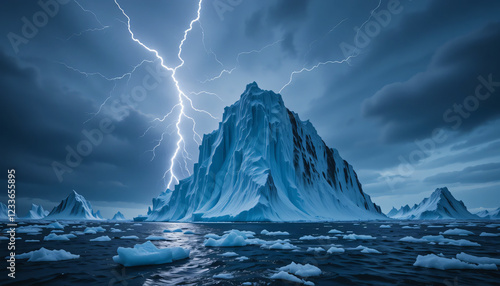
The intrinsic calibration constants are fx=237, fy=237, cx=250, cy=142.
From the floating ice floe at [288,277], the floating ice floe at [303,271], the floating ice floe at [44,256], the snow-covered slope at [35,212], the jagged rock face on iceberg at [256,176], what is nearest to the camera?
the floating ice floe at [288,277]

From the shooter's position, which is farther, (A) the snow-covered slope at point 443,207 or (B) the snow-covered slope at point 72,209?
(B) the snow-covered slope at point 72,209

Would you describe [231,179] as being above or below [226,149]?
below

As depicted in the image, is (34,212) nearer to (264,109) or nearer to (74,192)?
(74,192)

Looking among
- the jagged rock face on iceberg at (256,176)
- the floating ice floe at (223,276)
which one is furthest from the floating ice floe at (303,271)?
the jagged rock face on iceberg at (256,176)

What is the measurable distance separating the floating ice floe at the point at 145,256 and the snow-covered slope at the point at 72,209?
3844 inches

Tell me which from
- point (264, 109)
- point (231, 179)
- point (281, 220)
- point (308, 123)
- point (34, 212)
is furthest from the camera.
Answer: point (34, 212)

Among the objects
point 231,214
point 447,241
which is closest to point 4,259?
point 447,241

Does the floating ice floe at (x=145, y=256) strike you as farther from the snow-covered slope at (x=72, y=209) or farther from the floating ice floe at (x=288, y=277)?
the snow-covered slope at (x=72, y=209)

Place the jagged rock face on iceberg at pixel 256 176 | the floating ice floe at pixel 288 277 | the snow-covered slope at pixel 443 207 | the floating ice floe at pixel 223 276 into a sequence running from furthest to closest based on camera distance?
1. the snow-covered slope at pixel 443 207
2. the jagged rock face on iceberg at pixel 256 176
3. the floating ice floe at pixel 223 276
4. the floating ice floe at pixel 288 277

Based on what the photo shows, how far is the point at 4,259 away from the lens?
8.11 metres

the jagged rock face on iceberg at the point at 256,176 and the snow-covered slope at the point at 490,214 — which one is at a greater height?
the jagged rock face on iceberg at the point at 256,176

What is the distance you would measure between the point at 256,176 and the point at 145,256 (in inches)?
1266

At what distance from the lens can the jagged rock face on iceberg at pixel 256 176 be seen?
3812cm

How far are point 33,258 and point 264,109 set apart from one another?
4371 cm
